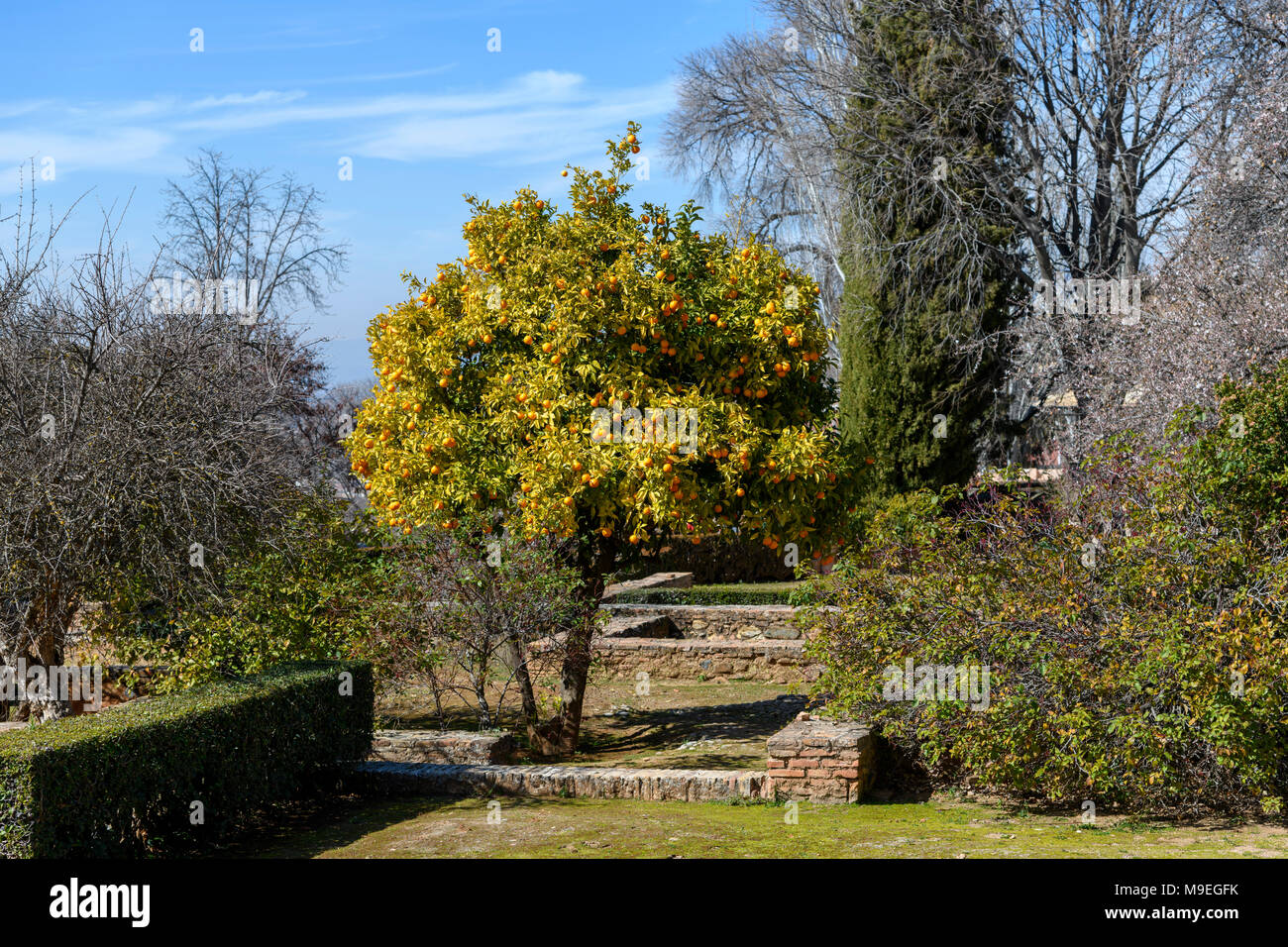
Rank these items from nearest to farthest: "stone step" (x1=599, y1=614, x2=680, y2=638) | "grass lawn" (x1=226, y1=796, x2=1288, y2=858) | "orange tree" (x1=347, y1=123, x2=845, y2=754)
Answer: "grass lawn" (x1=226, y1=796, x2=1288, y2=858) < "orange tree" (x1=347, y1=123, x2=845, y2=754) < "stone step" (x1=599, y1=614, x2=680, y2=638)

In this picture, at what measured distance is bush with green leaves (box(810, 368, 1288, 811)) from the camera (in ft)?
22.4

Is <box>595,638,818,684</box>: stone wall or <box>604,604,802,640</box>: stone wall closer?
<box>595,638,818,684</box>: stone wall

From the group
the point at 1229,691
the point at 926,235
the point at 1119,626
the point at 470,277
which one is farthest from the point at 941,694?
the point at 926,235

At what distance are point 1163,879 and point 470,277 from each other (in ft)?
24.4

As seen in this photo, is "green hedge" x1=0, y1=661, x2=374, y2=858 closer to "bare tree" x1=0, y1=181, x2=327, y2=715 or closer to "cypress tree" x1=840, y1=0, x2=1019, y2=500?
"bare tree" x1=0, y1=181, x2=327, y2=715

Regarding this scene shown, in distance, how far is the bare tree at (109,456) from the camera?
7609mm

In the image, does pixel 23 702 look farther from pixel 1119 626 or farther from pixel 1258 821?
pixel 1258 821

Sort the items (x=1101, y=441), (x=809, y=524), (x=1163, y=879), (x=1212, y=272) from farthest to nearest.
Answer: (x=1212, y=272) < (x=809, y=524) < (x=1101, y=441) < (x=1163, y=879)

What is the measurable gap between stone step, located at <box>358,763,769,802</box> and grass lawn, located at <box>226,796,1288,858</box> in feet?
0.40

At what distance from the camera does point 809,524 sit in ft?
32.2

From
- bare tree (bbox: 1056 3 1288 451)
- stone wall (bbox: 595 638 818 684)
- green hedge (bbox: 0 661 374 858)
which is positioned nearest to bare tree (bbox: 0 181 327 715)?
green hedge (bbox: 0 661 374 858)

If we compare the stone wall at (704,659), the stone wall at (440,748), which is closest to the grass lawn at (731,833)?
the stone wall at (440,748)

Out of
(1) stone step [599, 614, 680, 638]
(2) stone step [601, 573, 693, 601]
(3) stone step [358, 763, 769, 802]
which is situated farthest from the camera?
(2) stone step [601, 573, 693, 601]

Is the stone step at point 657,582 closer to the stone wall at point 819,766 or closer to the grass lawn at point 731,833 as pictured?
the stone wall at point 819,766
